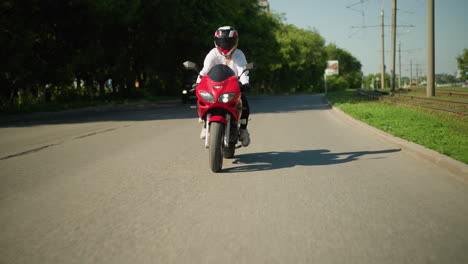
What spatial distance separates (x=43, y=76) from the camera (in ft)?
68.2

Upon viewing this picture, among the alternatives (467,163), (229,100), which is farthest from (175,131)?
(467,163)

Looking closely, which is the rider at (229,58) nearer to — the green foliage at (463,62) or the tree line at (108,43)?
the tree line at (108,43)

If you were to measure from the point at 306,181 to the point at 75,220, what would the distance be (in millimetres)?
2774

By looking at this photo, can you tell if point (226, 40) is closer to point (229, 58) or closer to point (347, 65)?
point (229, 58)

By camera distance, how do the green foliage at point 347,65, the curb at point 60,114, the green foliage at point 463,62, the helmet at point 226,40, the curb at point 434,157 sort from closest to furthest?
the curb at point 434,157 < the helmet at point 226,40 < the curb at point 60,114 < the green foliage at point 463,62 < the green foliage at point 347,65

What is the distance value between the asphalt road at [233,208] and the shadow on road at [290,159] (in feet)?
0.06

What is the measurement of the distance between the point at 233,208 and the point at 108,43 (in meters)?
25.3

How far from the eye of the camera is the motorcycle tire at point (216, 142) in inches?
230

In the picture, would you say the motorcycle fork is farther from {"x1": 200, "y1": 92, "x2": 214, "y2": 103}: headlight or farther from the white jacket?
the white jacket

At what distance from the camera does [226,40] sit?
643 cm

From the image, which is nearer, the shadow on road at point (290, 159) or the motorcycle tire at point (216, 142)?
the motorcycle tire at point (216, 142)

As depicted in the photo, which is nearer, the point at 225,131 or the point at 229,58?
the point at 225,131

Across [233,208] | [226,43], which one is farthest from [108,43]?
[233,208]

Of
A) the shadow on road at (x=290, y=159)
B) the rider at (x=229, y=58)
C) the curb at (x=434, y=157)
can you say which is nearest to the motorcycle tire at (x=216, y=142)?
the shadow on road at (x=290, y=159)
